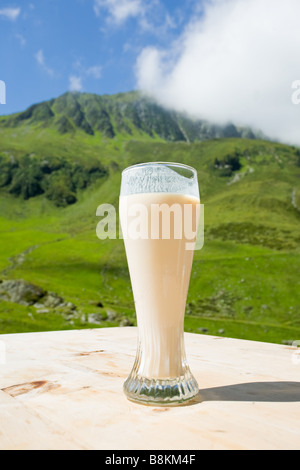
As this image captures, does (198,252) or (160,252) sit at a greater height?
(198,252)

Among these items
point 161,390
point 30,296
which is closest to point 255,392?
point 161,390

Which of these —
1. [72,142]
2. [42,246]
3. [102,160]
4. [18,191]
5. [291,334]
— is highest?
[72,142]

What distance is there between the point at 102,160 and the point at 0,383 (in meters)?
161

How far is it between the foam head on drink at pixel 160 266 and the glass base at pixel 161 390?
0.07 meters

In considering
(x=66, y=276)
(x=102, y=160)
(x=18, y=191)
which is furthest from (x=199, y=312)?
(x=102, y=160)

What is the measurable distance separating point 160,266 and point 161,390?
1.90 feet

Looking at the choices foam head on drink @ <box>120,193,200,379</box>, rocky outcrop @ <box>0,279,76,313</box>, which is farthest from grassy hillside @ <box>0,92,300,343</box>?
foam head on drink @ <box>120,193,200,379</box>

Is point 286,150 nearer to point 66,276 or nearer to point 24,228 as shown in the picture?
point 24,228

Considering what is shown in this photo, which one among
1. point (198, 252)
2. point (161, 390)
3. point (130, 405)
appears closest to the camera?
point (130, 405)

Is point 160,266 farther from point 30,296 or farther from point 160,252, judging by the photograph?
point 30,296

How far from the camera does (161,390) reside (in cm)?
171

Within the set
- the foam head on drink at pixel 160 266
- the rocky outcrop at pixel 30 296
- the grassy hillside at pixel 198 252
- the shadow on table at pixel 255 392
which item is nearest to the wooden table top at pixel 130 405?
the shadow on table at pixel 255 392

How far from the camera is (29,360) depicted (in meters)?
2.35
